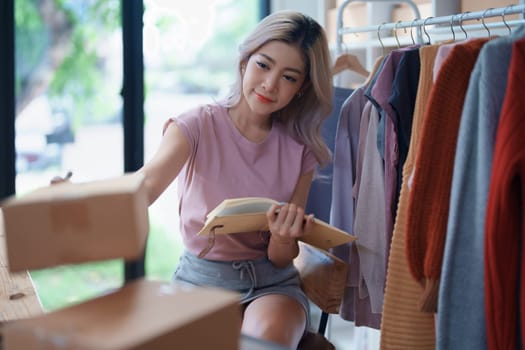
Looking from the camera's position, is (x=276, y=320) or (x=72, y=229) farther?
(x=276, y=320)

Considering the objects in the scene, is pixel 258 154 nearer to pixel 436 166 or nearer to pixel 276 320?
pixel 276 320

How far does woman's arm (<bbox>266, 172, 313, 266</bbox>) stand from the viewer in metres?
1.74

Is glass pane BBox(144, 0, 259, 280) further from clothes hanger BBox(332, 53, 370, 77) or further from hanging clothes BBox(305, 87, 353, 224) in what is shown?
hanging clothes BBox(305, 87, 353, 224)

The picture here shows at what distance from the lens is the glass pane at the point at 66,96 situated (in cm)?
299

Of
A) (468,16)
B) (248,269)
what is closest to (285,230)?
(248,269)

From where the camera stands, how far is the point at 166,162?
71.6 inches

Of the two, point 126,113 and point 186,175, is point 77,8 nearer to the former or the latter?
point 126,113

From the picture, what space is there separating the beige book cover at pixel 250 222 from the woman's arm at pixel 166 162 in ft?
0.48

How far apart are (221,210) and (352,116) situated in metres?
0.60

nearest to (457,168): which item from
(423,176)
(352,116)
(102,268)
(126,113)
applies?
(423,176)

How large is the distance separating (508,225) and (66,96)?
88.7 inches

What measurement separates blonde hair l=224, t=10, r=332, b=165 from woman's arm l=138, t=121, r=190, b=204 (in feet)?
0.76

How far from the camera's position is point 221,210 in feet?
5.33

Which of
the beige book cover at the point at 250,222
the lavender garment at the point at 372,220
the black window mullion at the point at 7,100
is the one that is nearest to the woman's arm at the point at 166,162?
the beige book cover at the point at 250,222
